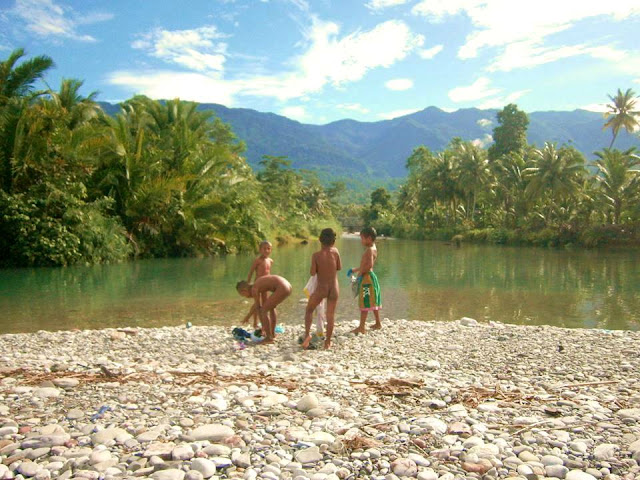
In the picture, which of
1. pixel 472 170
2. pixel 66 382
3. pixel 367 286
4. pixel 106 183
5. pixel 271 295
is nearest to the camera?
pixel 66 382

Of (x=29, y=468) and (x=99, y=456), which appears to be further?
(x=99, y=456)

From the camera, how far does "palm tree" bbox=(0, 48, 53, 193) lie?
822 inches

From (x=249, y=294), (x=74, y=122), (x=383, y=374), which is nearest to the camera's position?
(x=383, y=374)

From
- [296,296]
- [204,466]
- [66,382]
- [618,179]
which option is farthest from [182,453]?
[618,179]

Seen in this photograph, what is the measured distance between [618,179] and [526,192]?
815 centimetres

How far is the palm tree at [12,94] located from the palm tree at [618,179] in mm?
38052

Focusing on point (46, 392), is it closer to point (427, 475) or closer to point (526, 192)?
point (427, 475)

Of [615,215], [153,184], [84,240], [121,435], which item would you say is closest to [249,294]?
[121,435]

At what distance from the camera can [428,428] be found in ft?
12.6

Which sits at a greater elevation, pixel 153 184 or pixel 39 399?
pixel 153 184

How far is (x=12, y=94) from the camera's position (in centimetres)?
2239

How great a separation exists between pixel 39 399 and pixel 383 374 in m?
3.37

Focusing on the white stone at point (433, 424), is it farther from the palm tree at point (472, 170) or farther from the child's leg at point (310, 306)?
the palm tree at point (472, 170)

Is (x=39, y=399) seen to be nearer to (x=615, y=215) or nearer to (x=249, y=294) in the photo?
(x=249, y=294)
